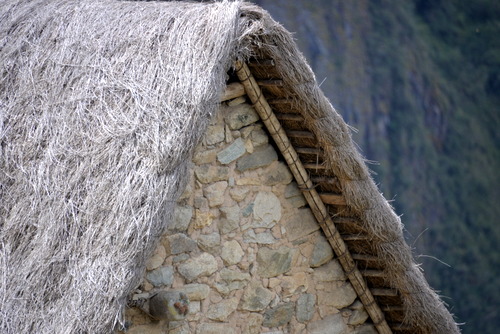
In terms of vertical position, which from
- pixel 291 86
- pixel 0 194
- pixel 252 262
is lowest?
pixel 252 262

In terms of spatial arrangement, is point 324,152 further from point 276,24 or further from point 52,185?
point 52,185

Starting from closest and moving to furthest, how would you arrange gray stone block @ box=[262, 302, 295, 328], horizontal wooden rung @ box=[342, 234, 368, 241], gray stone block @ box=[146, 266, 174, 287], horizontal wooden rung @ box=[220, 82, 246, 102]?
gray stone block @ box=[146, 266, 174, 287]
horizontal wooden rung @ box=[220, 82, 246, 102]
gray stone block @ box=[262, 302, 295, 328]
horizontal wooden rung @ box=[342, 234, 368, 241]

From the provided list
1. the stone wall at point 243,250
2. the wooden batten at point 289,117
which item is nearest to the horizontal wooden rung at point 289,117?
the wooden batten at point 289,117

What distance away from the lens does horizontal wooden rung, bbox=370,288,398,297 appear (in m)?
4.45

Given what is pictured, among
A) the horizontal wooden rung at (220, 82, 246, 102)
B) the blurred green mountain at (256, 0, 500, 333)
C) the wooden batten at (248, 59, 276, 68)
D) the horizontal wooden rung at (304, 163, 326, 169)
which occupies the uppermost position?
the wooden batten at (248, 59, 276, 68)

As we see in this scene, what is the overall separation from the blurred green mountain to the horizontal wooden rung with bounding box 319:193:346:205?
3.13 metres

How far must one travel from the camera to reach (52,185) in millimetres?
3428

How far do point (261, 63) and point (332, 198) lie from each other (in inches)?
31.7

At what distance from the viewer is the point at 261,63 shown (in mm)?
3891

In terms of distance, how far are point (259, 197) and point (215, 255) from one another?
1.25 feet

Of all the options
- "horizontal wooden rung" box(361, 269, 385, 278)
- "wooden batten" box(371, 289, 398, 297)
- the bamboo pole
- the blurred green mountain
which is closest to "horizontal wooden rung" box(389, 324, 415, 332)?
the bamboo pole

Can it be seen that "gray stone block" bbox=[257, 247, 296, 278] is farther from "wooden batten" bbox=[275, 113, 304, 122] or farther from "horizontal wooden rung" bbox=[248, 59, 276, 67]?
"horizontal wooden rung" bbox=[248, 59, 276, 67]

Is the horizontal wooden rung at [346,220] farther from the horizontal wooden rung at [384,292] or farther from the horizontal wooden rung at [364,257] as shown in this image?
the horizontal wooden rung at [384,292]

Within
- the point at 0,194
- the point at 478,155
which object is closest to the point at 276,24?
the point at 0,194
